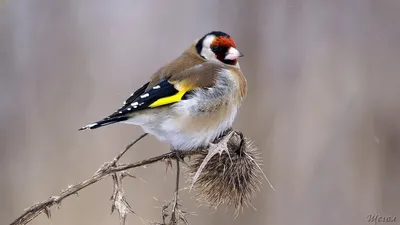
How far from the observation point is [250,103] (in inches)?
103

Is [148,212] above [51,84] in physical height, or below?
below

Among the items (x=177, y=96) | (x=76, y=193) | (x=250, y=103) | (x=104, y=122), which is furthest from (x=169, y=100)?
(x=250, y=103)

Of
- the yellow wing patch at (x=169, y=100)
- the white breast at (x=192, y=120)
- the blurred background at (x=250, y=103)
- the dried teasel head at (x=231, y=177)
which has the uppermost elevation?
the yellow wing patch at (x=169, y=100)

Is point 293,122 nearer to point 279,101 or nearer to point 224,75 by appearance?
point 279,101

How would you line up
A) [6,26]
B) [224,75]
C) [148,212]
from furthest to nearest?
1. [6,26]
2. [148,212]
3. [224,75]

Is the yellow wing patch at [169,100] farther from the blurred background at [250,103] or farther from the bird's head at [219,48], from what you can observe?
the blurred background at [250,103]

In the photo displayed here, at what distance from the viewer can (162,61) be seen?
9.25 feet

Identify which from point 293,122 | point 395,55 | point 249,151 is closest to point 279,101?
point 293,122

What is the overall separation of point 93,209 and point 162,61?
0.79 metres

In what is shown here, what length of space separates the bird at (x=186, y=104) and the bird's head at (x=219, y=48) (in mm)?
41

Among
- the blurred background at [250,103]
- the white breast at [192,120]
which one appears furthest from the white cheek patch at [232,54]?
the blurred background at [250,103]

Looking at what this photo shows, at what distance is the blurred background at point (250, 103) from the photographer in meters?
2.51

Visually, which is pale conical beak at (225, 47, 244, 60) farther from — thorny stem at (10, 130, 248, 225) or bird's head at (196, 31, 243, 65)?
thorny stem at (10, 130, 248, 225)

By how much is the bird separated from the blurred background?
3.04ft
